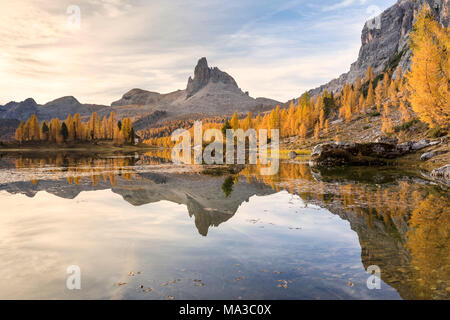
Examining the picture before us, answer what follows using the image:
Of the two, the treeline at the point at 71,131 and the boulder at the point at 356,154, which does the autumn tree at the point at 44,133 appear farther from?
the boulder at the point at 356,154

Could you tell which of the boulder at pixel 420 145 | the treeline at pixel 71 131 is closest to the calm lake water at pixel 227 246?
the boulder at pixel 420 145

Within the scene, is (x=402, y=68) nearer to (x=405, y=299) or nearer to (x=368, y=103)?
(x=368, y=103)

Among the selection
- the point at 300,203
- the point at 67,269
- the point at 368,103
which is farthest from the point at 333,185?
the point at 368,103

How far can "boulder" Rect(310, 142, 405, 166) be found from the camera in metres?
40.4

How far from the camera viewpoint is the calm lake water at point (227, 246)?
6406mm

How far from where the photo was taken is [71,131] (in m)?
127

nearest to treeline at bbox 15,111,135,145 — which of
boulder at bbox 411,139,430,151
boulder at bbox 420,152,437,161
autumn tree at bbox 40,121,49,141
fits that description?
autumn tree at bbox 40,121,49,141

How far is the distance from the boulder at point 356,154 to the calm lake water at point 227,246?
77.5ft

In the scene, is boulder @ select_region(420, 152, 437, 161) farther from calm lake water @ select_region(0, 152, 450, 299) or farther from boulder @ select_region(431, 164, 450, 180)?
calm lake water @ select_region(0, 152, 450, 299)

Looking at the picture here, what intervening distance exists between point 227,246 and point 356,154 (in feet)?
123

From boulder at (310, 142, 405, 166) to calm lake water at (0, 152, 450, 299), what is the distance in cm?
2363

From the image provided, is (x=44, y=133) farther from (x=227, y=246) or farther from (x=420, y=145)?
(x=227, y=246)

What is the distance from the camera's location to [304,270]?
24.0 ft
